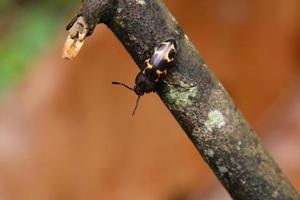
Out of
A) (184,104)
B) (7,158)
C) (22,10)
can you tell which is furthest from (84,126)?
(22,10)

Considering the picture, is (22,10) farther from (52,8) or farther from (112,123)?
(112,123)

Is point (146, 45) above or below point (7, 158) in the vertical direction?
→ below

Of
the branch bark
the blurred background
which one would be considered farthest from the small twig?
the blurred background

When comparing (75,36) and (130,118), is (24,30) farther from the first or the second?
(75,36)

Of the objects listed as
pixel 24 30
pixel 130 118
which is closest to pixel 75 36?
pixel 130 118

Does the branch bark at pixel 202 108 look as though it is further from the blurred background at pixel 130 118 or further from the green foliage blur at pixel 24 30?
the green foliage blur at pixel 24 30

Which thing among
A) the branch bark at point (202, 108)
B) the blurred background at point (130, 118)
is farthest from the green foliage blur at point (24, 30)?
the branch bark at point (202, 108)

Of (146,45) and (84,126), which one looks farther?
(84,126)
